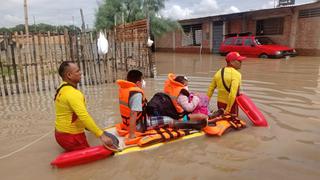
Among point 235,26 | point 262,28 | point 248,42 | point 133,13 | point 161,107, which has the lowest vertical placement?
point 161,107

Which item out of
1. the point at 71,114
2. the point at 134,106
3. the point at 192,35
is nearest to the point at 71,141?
the point at 71,114

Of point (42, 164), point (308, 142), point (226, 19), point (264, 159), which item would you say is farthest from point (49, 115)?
point (226, 19)

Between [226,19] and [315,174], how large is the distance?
20.6 metres

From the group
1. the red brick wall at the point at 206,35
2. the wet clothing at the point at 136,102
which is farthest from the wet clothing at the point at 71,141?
the red brick wall at the point at 206,35

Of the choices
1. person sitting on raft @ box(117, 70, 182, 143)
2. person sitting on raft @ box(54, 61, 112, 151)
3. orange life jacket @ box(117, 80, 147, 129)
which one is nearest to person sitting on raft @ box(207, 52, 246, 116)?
person sitting on raft @ box(117, 70, 182, 143)

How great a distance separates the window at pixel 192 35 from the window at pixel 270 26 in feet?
20.7

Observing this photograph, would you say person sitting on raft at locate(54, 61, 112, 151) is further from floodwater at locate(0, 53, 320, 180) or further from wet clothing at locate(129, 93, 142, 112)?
wet clothing at locate(129, 93, 142, 112)

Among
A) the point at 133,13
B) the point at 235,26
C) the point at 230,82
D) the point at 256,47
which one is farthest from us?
the point at 235,26

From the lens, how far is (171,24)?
65.7ft

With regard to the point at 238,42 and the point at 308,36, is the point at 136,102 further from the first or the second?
the point at 308,36

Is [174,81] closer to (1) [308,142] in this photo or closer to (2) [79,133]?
(2) [79,133]

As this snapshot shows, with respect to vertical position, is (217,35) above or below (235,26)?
below

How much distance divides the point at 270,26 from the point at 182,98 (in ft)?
58.3

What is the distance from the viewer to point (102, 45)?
380 inches
